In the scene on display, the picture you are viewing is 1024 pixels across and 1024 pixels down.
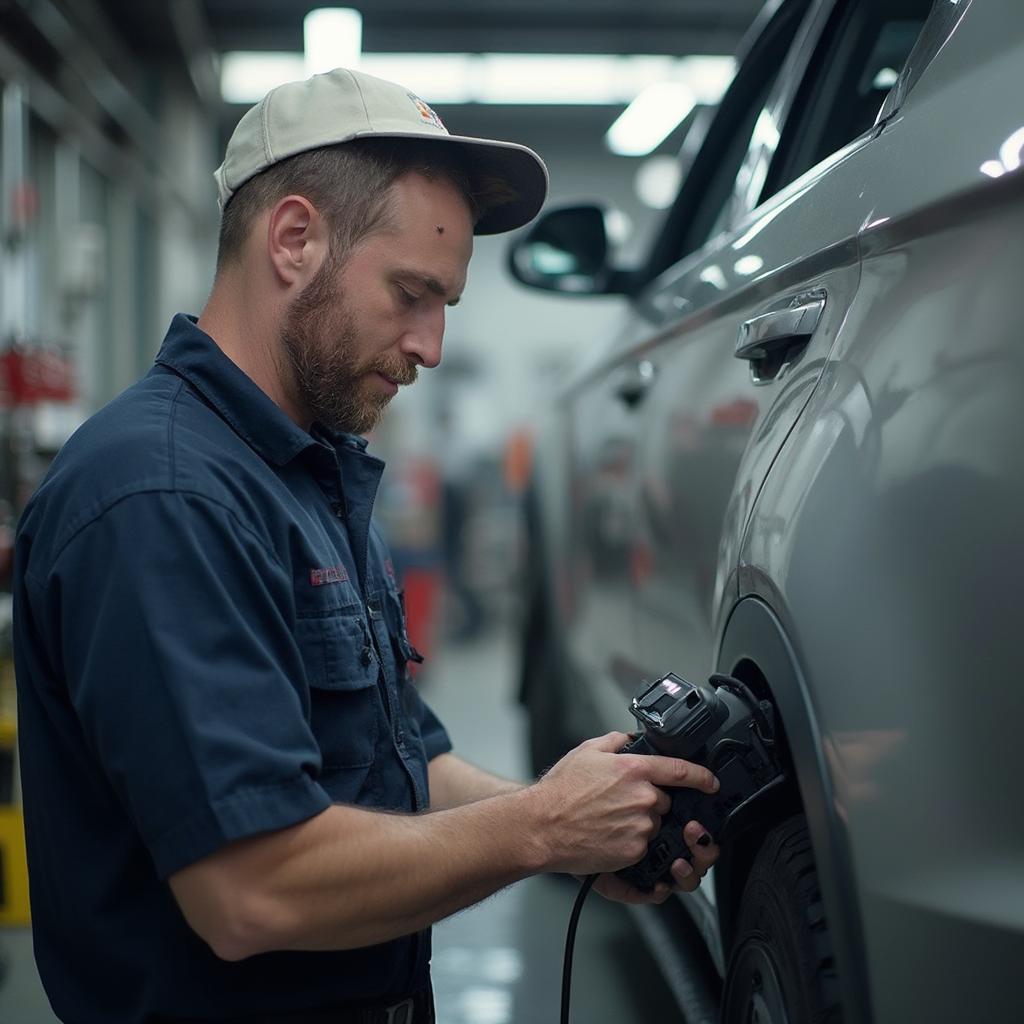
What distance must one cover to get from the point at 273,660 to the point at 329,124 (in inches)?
23.4

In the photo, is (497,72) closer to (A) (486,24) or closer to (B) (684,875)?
(A) (486,24)

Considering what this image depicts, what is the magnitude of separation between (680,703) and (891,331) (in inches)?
16.3

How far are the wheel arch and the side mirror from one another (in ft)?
4.80

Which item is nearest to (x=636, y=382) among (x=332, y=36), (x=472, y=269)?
(x=332, y=36)

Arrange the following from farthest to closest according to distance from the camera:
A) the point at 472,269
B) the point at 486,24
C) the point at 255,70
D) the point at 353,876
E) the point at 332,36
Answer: the point at 472,269 → the point at 255,70 → the point at 486,24 → the point at 332,36 → the point at 353,876

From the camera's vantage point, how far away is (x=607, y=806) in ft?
4.04

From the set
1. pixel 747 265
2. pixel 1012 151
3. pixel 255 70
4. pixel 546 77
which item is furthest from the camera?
pixel 546 77

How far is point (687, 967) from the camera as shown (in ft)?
5.71

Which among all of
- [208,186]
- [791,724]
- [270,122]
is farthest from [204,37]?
[791,724]

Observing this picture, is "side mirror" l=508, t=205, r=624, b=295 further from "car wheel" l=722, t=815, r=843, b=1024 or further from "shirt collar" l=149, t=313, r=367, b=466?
"car wheel" l=722, t=815, r=843, b=1024

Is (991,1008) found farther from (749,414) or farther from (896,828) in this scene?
(749,414)

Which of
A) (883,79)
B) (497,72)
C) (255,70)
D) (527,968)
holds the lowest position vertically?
(527,968)

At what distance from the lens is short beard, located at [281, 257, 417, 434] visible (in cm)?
136

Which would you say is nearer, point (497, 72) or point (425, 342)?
point (425, 342)
